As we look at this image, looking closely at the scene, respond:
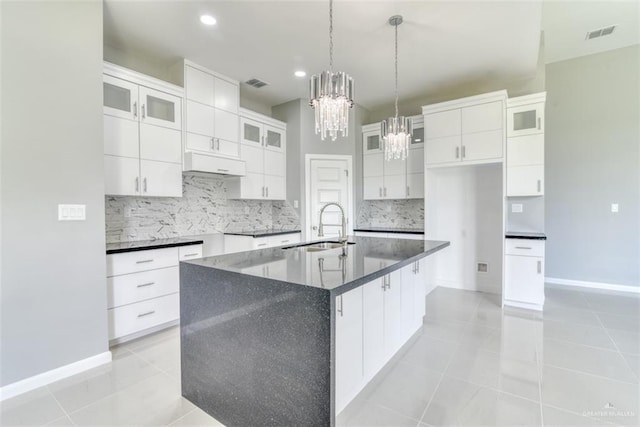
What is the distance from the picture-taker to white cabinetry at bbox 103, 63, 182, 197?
2.71 metres

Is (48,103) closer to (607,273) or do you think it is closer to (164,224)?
(164,224)

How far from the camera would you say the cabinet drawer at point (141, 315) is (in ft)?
8.42

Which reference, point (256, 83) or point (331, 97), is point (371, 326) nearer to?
point (331, 97)

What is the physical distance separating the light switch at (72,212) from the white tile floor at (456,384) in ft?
3.78

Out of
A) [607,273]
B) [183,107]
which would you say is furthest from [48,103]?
[607,273]

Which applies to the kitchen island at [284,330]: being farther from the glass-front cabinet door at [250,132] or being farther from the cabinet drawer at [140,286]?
the glass-front cabinet door at [250,132]

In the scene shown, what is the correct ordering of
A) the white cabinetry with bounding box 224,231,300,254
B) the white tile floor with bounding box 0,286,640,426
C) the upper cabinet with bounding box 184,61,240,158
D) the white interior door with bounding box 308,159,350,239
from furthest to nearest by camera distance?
the white interior door with bounding box 308,159,350,239 < the white cabinetry with bounding box 224,231,300,254 < the upper cabinet with bounding box 184,61,240,158 < the white tile floor with bounding box 0,286,640,426

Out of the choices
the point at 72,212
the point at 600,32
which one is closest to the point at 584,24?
the point at 600,32

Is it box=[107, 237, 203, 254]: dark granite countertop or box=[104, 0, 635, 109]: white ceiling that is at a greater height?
box=[104, 0, 635, 109]: white ceiling

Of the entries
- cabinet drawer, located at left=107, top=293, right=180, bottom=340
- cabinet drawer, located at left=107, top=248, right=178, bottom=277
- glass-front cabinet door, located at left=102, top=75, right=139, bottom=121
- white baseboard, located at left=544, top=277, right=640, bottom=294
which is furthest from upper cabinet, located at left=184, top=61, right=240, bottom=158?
white baseboard, located at left=544, top=277, right=640, bottom=294

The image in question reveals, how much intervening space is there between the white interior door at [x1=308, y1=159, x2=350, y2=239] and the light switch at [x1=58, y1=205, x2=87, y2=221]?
281 cm

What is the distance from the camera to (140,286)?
8.95 feet

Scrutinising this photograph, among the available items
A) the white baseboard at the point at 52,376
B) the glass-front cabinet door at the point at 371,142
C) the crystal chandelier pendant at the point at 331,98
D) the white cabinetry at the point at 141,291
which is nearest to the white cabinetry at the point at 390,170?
the glass-front cabinet door at the point at 371,142

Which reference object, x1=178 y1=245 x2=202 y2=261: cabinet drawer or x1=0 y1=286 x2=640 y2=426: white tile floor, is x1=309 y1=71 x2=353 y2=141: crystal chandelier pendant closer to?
x1=0 y1=286 x2=640 y2=426: white tile floor
